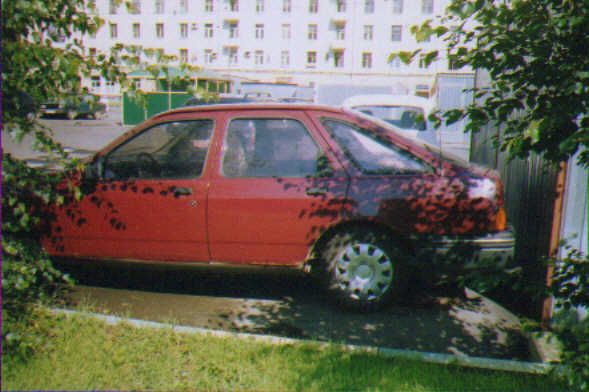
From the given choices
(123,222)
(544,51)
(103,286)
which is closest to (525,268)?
(544,51)

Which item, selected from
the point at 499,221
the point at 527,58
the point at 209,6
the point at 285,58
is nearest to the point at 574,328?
the point at 527,58

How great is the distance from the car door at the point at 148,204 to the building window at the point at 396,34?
2261 inches

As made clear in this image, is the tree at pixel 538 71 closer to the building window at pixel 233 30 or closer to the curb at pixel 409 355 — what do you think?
the curb at pixel 409 355

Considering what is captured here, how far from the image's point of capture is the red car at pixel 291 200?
4652mm

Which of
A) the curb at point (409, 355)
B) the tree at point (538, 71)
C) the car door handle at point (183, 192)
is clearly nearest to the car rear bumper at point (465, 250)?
the curb at point (409, 355)

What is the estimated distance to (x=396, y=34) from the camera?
59.3 m

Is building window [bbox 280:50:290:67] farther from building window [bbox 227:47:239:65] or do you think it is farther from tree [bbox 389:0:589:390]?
tree [bbox 389:0:589:390]

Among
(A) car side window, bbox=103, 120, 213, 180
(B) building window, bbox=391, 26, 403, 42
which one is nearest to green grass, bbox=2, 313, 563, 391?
(A) car side window, bbox=103, 120, 213, 180

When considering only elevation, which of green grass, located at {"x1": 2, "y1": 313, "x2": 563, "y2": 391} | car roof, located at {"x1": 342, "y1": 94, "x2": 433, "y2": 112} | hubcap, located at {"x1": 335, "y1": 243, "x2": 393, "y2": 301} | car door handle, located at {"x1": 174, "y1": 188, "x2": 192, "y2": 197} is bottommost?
green grass, located at {"x1": 2, "y1": 313, "x2": 563, "y2": 391}

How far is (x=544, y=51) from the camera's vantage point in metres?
2.59

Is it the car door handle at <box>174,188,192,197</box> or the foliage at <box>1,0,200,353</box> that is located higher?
the foliage at <box>1,0,200,353</box>

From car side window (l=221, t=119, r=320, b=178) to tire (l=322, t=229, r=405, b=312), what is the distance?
67 centimetres

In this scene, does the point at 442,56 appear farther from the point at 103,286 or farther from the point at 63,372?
the point at 103,286

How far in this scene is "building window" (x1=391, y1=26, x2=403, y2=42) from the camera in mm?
58812
